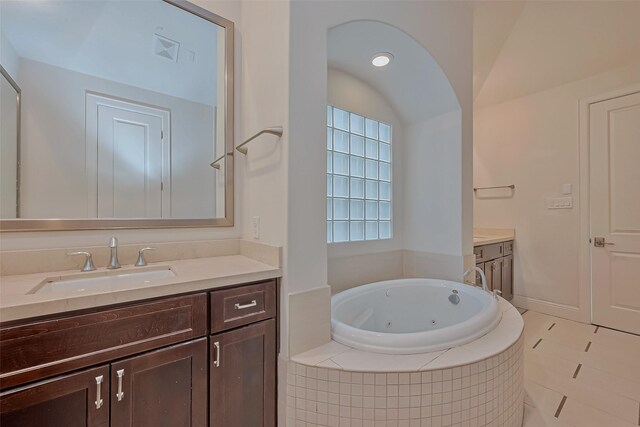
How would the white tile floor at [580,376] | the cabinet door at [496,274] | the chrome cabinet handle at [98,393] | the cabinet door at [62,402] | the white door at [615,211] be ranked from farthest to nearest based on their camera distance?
the cabinet door at [496,274], the white door at [615,211], the white tile floor at [580,376], the chrome cabinet handle at [98,393], the cabinet door at [62,402]

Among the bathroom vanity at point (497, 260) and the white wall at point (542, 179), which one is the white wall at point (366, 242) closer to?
the bathroom vanity at point (497, 260)

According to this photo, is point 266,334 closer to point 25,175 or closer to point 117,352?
point 117,352

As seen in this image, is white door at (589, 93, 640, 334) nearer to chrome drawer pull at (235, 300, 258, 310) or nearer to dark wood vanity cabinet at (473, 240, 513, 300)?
dark wood vanity cabinet at (473, 240, 513, 300)

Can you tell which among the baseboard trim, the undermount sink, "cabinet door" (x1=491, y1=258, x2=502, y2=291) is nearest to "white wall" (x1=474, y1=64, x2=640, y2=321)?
the baseboard trim

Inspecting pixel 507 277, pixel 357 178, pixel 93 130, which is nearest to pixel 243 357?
pixel 93 130

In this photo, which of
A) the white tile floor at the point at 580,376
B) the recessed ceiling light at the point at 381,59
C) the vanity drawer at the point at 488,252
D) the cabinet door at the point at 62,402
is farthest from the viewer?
the vanity drawer at the point at 488,252

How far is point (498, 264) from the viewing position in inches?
120

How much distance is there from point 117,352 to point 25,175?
3.05 feet

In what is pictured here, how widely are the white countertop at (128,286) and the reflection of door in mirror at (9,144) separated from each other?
1.03 feet

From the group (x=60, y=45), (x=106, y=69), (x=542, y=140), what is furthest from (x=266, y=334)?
(x=542, y=140)

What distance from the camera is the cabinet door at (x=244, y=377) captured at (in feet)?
3.72

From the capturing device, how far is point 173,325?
3.45ft

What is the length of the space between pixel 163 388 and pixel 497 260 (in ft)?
10.4

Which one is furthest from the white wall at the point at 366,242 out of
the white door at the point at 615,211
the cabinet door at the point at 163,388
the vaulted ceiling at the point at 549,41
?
the white door at the point at 615,211
